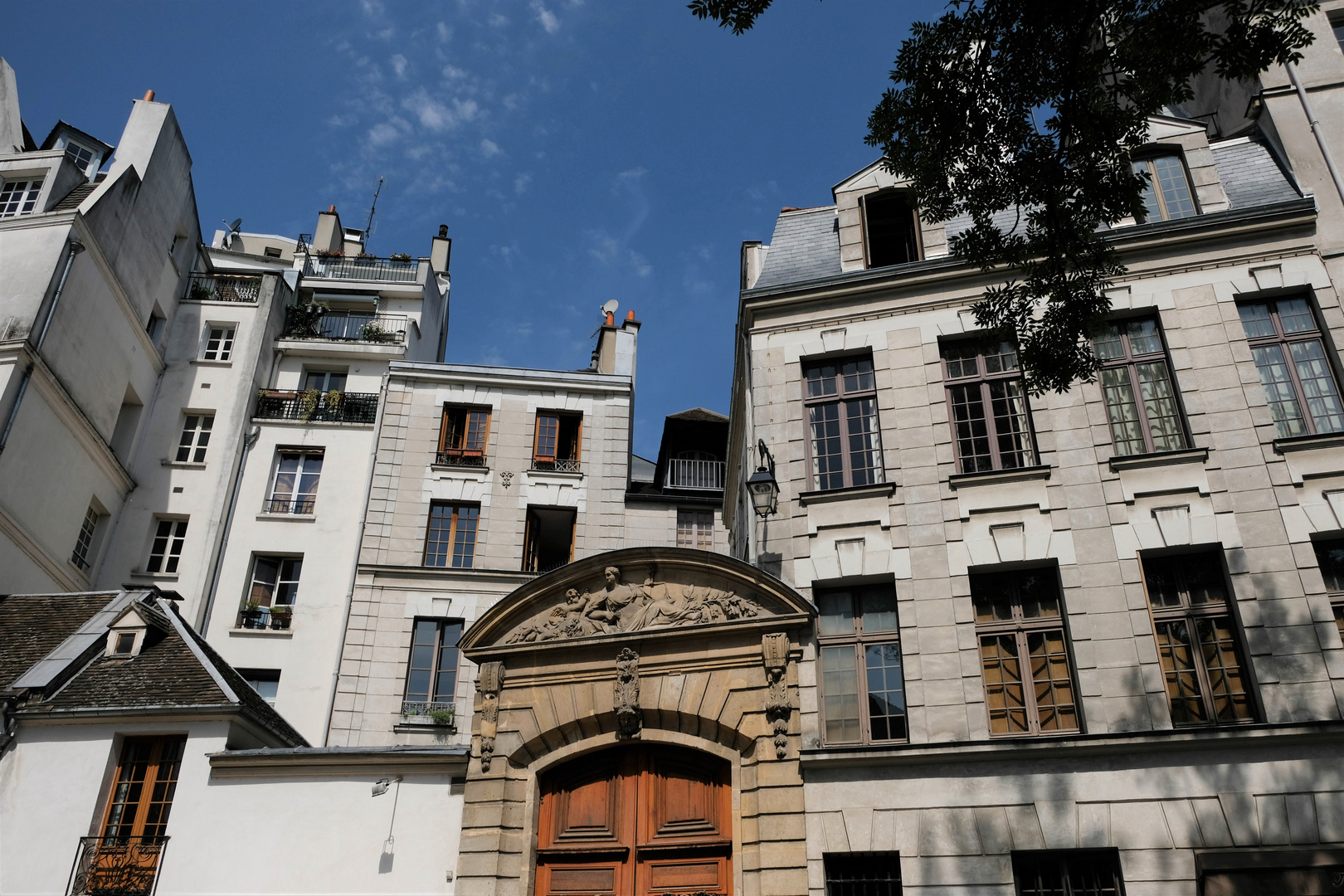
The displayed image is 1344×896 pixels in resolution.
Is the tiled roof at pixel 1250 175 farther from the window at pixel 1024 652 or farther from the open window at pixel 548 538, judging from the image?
the open window at pixel 548 538

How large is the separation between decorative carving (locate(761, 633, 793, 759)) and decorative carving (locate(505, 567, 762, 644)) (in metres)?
0.53

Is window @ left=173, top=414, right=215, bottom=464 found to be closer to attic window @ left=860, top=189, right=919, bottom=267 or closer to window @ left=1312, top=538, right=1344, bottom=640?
attic window @ left=860, top=189, right=919, bottom=267

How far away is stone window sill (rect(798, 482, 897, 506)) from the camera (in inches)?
525

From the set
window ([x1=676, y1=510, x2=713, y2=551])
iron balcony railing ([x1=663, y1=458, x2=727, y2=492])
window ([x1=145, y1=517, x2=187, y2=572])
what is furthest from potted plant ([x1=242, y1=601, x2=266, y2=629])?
iron balcony railing ([x1=663, y1=458, x2=727, y2=492])

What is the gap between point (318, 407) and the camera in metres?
26.4

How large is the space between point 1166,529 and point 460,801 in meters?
9.32

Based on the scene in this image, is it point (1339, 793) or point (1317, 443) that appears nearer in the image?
point (1339, 793)

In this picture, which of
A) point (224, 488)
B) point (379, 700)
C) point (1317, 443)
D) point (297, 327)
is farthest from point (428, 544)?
point (1317, 443)

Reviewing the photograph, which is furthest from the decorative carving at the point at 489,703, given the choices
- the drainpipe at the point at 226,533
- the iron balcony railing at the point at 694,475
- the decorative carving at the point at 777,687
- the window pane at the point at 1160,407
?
the iron balcony railing at the point at 694,475

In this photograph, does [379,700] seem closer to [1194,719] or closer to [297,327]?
[297,327]

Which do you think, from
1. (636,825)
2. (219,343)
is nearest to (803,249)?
(636,825)

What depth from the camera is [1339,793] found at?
10297mm

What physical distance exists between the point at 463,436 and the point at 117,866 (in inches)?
524

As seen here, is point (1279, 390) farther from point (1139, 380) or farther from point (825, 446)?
point (825, 446)
